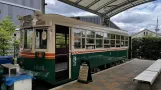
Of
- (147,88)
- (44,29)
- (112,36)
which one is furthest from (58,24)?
(112,36)

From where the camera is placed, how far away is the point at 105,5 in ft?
55.6

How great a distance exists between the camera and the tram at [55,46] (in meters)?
6.07

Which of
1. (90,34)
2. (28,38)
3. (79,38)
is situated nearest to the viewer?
(28,38)

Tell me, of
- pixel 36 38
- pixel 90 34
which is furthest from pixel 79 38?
pixel 36 38

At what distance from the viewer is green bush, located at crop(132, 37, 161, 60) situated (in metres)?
16.0

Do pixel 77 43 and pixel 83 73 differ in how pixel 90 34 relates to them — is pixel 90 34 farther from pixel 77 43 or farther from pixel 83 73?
pixel 83 73

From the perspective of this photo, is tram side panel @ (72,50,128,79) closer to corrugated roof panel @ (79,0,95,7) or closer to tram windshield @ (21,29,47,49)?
tram windshield @ (21,29,47,49)

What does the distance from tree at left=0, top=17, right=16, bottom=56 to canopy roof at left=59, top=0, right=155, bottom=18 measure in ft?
15.5

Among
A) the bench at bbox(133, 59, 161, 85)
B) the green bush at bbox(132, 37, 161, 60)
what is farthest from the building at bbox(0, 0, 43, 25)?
the green bush at bbox(132, 37, 161, 60)

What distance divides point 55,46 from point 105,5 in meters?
11.9

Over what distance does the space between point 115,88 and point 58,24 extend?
3.11 m

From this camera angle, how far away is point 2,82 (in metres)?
5.62

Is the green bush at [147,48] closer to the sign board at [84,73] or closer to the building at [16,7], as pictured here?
the building at [16,7]

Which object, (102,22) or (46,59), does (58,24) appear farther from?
(102,22)
